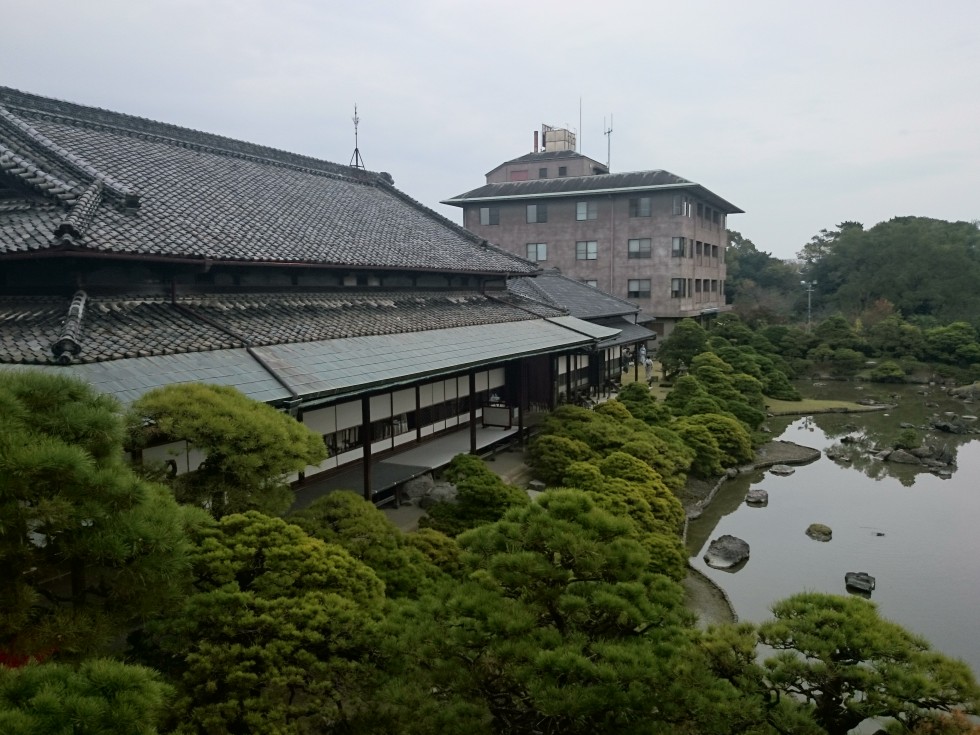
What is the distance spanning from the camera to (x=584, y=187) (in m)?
53.1

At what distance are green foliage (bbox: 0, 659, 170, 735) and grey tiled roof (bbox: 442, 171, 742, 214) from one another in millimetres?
49831

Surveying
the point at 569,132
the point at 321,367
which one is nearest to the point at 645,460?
the point at 321,367

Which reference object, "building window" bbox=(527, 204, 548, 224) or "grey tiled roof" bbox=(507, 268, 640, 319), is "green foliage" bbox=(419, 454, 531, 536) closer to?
"grey tiled roof" bbox=(507, 268, 640, 319)

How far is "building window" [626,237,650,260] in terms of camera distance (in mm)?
51844

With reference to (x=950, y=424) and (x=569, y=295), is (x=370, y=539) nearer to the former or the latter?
(x=569, y=295)

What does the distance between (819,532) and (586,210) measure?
37.6 metres

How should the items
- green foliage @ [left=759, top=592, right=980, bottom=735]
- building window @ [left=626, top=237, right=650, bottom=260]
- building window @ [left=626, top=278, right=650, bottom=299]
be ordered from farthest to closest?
building window @ [left=626, top=278, right=650, bottom=299] < building window @ [left=626, top=237, right=650, bottom=260] < green foliage @ [left=759, top=592, right=980, bottom=735]

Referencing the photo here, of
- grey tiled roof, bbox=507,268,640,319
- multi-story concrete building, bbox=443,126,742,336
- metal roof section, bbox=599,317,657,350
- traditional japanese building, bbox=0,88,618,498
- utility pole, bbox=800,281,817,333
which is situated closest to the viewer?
traditional japanese building, bbox=0,88,618,498

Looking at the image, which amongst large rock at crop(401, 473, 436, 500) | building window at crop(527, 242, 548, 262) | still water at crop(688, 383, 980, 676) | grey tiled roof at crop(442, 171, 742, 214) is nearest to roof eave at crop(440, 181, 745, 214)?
grey tiled roof at crop(442, 171, 742, 214)

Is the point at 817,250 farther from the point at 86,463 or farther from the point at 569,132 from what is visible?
the point at 86,463

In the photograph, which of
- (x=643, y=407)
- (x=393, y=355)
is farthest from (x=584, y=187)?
(x=393, y=355)

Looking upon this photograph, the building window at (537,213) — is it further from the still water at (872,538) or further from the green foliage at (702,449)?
the green foliage at (702,449)

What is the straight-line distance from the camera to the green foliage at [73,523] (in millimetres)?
4902

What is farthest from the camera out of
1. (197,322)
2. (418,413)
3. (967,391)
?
(967,391)
